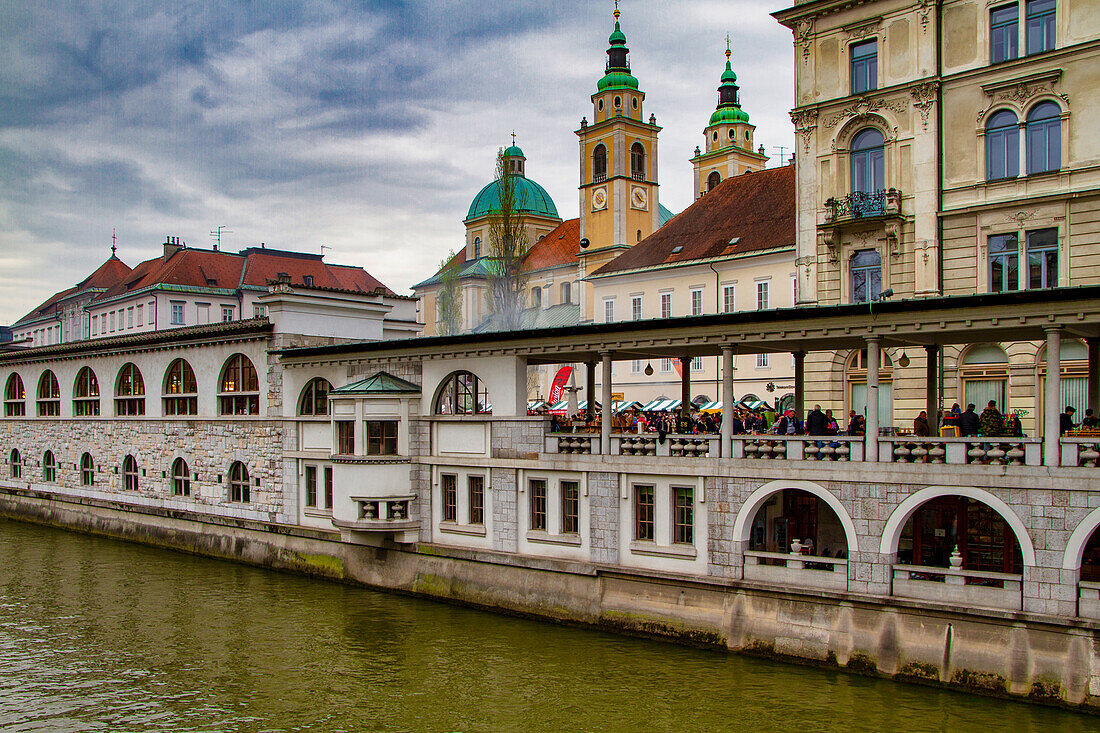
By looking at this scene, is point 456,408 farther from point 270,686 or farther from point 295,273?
point 295,273

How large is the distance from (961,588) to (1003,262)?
60.3 ft

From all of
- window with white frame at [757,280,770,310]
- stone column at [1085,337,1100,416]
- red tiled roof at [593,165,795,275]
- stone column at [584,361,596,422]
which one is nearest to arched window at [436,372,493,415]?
stone column at [584,361,596,422]

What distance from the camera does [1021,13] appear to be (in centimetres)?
3281

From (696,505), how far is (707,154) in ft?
269

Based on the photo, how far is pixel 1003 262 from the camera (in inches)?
1321

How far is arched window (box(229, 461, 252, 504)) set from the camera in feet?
119

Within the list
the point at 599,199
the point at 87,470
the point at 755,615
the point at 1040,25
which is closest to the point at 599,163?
the point at 599,199

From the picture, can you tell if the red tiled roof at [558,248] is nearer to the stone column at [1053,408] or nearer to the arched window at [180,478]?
the arched window at [180,478]

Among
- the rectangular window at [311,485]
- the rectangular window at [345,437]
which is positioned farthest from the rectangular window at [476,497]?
the rectangular window at [311,485]

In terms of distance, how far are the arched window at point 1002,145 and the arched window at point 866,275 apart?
5025mm

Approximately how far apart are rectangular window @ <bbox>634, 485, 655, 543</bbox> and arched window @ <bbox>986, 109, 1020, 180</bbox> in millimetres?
19059

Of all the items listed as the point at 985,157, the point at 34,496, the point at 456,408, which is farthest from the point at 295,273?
the point at 985,157

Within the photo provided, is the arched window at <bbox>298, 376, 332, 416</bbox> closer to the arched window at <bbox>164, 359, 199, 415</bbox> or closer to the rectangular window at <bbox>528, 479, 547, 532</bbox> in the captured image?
the arched window at <bbox>164, 359, 199, 415</bbox>

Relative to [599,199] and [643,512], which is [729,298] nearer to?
[599,199]
